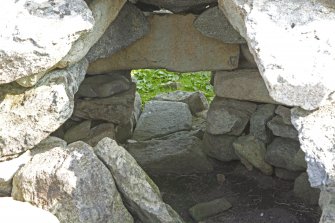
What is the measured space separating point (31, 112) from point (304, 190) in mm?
2198

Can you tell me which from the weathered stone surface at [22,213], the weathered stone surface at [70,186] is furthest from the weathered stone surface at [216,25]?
the weathered stone surface at [22,213]

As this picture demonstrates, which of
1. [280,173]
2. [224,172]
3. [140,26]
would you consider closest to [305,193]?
[280,173]

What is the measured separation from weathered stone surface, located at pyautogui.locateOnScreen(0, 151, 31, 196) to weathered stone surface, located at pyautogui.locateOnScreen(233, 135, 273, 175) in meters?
2.07

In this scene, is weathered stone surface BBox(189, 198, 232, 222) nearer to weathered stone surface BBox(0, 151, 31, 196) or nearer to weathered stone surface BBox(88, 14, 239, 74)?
weathered stone surface BBox(88, 14, 239, 74)

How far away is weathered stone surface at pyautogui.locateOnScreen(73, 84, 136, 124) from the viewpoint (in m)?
4.64

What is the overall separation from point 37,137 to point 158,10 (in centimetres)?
189

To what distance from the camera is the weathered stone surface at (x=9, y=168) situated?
297cm

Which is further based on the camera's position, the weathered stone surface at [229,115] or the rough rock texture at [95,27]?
the weathered stone surface at [229,115]

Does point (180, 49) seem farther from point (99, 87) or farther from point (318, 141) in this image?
point (318, 141)

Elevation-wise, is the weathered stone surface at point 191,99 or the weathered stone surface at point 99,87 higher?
the weathered stone surface at point 99,87

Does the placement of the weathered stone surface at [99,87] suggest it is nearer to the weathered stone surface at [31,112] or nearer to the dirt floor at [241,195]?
the dirt floor at [241,195]

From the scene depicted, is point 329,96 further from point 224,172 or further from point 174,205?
point 224,172

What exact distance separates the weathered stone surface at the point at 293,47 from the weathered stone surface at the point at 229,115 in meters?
2.02

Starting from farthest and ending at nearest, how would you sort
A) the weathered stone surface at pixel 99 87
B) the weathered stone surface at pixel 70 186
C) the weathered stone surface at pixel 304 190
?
1. the weathered stone surface at pixel 99 87
2. the weathered stone surface at pixel 304 190
3. the weathered stone surface at pixel 70 186
